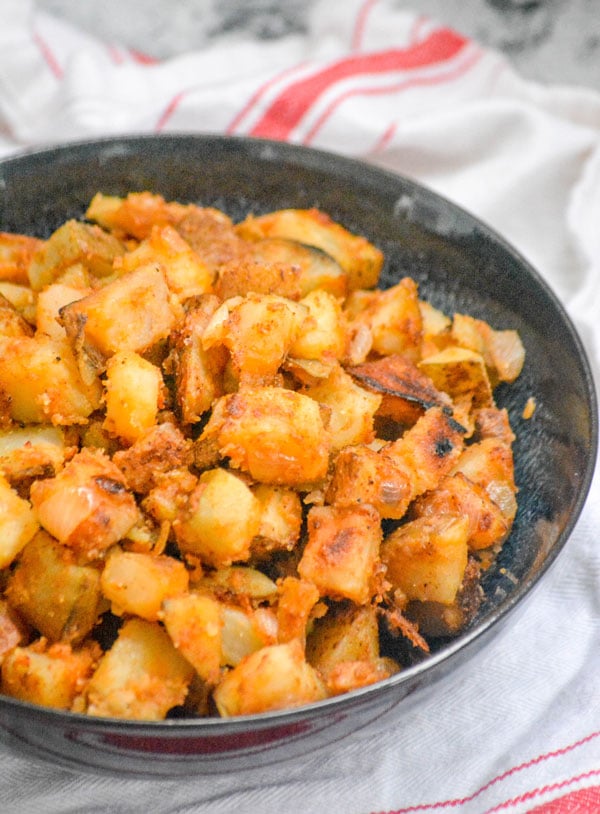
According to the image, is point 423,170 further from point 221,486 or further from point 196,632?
point 196,632

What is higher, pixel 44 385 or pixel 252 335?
pixel 252 335

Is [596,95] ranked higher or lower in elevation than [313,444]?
higher

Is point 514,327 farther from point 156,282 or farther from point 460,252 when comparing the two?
point 156,282

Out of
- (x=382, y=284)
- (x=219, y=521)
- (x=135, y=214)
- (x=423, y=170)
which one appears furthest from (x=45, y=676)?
(x=423, y=170)

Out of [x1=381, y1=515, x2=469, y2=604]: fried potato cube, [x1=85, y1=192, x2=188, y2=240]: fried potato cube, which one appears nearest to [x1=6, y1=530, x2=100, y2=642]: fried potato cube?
A: [x1=381, y1=515, x2=469, y2=604]: fried potato cube

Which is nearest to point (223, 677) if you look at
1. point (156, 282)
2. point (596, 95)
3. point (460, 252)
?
point (156, 282)

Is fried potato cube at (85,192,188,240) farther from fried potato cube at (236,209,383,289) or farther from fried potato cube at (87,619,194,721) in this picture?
fried potato cube at (87,619,194,721)
